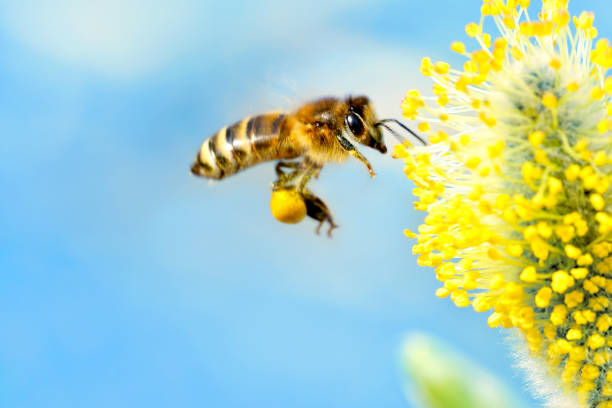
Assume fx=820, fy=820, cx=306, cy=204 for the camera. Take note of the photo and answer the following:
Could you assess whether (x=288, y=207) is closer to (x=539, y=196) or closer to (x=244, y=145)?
(x=244, y=145)

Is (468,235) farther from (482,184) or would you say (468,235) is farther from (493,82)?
(493,82)

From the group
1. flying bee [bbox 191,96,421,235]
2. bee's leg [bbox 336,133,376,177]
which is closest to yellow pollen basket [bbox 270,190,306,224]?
flying bee [bbox 191,96,421,235]

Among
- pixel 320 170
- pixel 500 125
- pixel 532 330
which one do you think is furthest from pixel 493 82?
pixel 320 170

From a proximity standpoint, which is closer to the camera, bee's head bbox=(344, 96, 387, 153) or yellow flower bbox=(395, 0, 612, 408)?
yellow flower bbox=(395, 0, 612, 408)

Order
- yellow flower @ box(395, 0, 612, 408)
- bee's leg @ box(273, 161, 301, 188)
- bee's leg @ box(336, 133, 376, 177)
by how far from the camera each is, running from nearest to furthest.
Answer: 1. yellow flower @ box(395, 0, 612, 408)
2. bee's leg @ box(336, 133, 376, 177)
3. bee's leg @ box(273, 161, 301, 188)

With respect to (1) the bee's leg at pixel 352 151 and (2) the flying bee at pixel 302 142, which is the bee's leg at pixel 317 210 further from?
(1) the bee's leg at pixel 352 151

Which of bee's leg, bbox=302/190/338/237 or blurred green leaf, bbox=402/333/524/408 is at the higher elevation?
bee's leg, bbox=302/190/338/237

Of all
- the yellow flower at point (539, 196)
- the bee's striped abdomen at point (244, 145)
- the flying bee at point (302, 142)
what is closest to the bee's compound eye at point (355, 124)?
the flying bee at point (302, 142)

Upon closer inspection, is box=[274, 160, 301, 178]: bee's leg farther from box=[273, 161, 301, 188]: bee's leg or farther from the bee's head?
the bee's head
